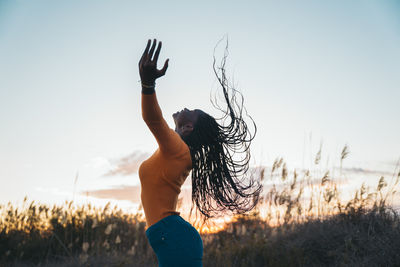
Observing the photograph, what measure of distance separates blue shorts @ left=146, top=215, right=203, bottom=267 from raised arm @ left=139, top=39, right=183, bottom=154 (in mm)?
507

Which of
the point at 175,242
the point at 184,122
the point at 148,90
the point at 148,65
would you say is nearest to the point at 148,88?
the point at 148,90

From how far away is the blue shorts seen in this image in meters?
2.13

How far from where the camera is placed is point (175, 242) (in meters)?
2.16

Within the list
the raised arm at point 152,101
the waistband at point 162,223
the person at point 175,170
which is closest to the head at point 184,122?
the person at point 175,170

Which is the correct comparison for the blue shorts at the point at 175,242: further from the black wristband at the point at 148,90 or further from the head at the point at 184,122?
the black wristband at the point at 148,90

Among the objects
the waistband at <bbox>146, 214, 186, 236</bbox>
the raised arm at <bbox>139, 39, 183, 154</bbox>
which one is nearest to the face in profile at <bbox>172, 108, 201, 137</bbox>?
the raised arm at <bbox>139, 39, 183, 154</bbox>

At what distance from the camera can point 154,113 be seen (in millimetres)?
2031

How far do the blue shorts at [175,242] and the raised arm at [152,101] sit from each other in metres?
0.51

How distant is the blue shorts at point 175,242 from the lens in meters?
2.13

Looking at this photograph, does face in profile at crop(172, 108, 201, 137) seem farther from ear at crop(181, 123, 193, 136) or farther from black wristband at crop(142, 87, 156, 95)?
black wristband at crop(142, 87, 156, 95)

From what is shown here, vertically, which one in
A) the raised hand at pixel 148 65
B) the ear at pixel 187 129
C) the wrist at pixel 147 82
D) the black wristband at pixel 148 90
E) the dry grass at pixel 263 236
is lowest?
the dry grass at pixel 263 236

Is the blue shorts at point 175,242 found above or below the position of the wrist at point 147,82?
below

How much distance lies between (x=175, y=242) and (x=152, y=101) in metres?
0.92

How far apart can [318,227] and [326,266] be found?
0.89 meters
